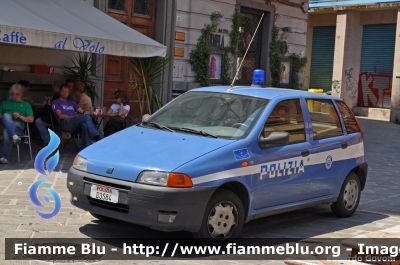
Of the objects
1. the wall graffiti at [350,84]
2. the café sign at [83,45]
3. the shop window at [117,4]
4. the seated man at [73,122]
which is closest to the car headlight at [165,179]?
the café sign at [83,45]

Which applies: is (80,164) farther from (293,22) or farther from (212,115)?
(293,22)

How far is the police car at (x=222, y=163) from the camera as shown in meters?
5.80

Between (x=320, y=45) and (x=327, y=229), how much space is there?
23.0 metres

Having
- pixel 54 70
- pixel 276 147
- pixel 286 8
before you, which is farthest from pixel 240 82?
pixel 276 147

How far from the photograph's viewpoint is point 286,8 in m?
19.8

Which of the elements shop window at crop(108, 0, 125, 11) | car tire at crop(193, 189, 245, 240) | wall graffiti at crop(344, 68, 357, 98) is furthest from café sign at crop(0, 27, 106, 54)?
wall graffiti at crop(344, 68, 357, 98)

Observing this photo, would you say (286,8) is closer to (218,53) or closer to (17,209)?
(218,53)

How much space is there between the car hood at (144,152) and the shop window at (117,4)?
863 centimetres

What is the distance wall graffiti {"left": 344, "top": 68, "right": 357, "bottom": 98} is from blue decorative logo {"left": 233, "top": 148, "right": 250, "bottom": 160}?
22.2m

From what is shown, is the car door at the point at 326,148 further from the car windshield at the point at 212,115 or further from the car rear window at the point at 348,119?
the car windshield at the point at 212,115

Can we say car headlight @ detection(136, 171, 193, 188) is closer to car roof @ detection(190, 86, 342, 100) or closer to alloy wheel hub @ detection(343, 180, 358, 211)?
car roof @ detection(190, 86, 342, 100)

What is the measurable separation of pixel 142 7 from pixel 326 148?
9113 mm

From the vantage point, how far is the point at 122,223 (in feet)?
22.8

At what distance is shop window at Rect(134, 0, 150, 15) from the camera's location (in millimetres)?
15492
